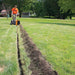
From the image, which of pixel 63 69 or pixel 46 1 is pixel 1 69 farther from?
pixel 46 1

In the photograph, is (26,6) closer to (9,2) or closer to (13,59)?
(9,2)

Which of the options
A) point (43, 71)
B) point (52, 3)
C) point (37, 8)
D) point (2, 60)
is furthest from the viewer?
point (37, 8)

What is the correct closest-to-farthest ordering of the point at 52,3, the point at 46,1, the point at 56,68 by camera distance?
the point at 56,68, the point at 52,3, the point at 46,1

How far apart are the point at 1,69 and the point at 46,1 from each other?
67.2 meters

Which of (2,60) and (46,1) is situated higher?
(46,1)

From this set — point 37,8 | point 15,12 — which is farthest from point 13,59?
point 37,8

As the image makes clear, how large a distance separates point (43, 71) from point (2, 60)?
139 centimetres

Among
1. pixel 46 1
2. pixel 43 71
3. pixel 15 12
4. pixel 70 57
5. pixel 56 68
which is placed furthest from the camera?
pixel 46 1

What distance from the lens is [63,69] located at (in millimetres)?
3562

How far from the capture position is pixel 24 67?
144 inches

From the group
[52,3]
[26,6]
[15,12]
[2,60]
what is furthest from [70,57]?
[26,6]

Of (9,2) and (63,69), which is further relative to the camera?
(9,2)

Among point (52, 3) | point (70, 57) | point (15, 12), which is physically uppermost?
point (52, 3)

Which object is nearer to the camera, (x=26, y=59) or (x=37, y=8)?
(x=26, y=59)
